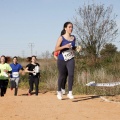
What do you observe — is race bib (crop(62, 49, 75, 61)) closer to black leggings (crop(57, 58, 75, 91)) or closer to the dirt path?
black leggings (crop(57, 58, 75, 91))

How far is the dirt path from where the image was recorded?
18.5 feet

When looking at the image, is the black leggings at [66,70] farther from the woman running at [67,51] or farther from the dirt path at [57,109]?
the dirt path at [57,109]

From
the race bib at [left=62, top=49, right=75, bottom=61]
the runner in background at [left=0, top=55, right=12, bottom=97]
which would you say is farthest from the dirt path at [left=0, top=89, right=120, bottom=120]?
the runner in background at [left=0, top=55, right=12, bottom=97]

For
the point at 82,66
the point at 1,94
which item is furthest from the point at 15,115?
the point at 82,66

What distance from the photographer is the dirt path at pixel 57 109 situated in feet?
18.5

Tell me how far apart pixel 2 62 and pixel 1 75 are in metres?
0.48

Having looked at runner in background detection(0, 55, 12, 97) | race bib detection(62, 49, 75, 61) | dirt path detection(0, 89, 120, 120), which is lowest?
dirt path detection(0, 89, 120, 120)

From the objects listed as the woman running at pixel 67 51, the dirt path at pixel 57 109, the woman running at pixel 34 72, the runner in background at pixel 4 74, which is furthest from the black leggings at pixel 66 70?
the woman running at pixel 34 72

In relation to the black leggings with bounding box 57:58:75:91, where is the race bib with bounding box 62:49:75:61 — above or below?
above

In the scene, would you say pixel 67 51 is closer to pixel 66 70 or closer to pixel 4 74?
pixel 66 70

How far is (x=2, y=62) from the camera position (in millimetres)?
10336

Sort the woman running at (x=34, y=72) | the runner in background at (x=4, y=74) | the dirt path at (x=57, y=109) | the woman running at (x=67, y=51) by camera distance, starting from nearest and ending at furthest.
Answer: the dirt path at (x=57, y=109)
the woman running at (x=67, y=51)
the runner in background at (x=4, y=74)
the woman running at (x=34, y=72)

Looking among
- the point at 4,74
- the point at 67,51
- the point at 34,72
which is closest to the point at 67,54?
the point at 67,51

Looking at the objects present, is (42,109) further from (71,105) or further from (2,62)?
(2,62)
